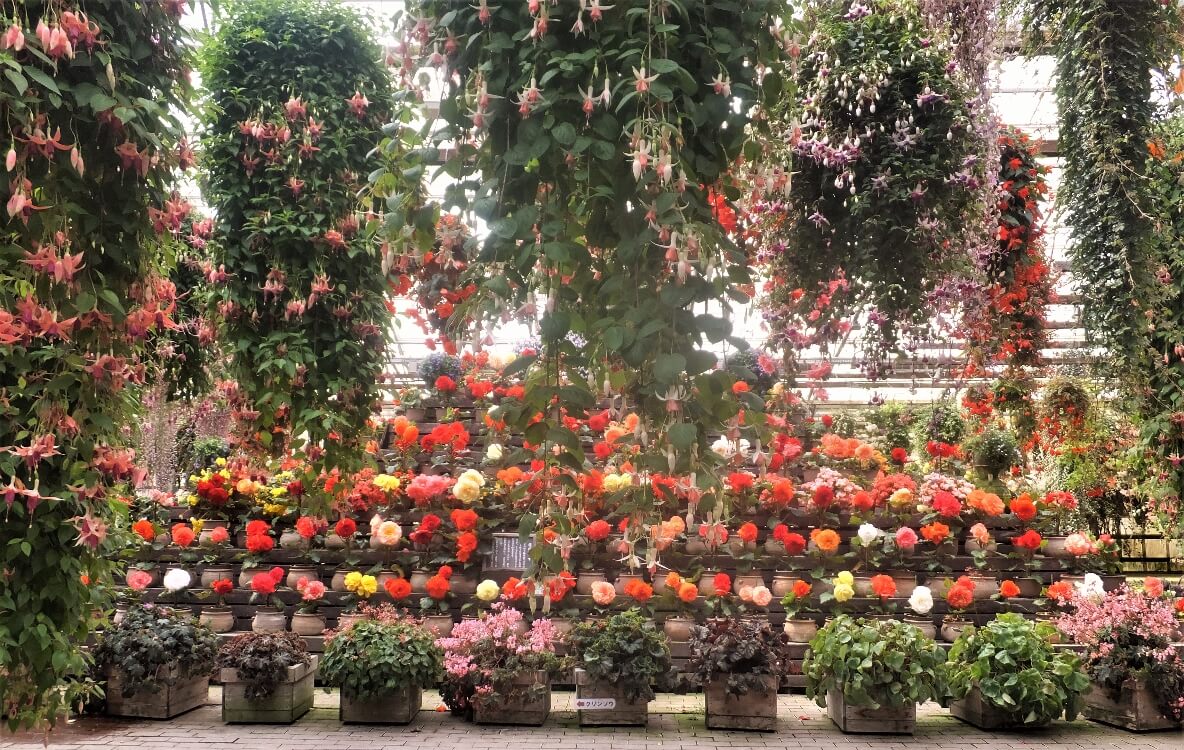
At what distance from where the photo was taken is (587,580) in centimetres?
498

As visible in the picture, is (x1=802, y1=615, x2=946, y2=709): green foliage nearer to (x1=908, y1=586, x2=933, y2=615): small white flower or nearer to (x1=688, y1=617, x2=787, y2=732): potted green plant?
(x1=688, y1=617, x2=787, y2=732): potted green plant

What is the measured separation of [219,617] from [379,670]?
1434 mm

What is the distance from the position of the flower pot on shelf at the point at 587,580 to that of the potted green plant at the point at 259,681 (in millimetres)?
1528

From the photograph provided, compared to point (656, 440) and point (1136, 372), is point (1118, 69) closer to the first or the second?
point (1136, 372)

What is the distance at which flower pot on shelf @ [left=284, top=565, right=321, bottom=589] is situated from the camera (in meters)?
5.05

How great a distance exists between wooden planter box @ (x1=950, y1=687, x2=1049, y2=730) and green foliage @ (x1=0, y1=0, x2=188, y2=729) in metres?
3.61

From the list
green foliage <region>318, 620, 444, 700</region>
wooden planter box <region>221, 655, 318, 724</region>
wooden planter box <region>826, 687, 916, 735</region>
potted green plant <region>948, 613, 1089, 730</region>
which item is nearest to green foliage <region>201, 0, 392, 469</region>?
green foliage <region>318, 620, 444, 700</region>

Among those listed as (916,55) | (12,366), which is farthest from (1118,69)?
(12,366)

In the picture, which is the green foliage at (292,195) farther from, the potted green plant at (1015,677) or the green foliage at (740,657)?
the potted green plant at (1015,677)

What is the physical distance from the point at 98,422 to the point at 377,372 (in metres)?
1.72

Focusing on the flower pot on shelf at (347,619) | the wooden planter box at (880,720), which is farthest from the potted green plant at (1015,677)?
the flower pot on shelf at (347,619)

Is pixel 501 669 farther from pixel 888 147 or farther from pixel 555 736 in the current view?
pixel 888 147

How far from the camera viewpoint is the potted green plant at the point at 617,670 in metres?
3.97

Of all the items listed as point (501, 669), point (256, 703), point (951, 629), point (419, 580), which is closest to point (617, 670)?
point (501, 669)
